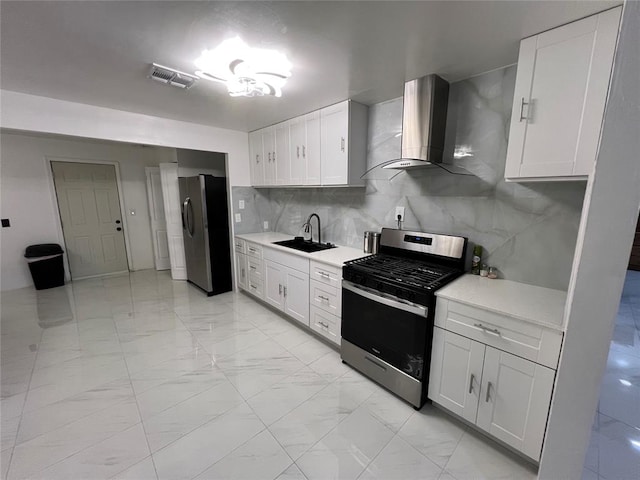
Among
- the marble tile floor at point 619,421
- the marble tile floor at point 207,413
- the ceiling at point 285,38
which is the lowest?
the marble tile floor at point 207,413

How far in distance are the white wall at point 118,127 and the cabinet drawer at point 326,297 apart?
2.17 metres

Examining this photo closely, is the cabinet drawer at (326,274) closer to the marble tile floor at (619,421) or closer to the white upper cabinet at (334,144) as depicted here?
the white upper cabinet at (334,144)

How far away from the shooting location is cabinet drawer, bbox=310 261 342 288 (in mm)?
2379

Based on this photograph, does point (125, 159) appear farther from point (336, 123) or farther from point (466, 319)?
point (466, 319)

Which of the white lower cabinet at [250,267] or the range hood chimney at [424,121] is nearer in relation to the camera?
the range hood chimney at [424,121]

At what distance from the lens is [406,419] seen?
179cm

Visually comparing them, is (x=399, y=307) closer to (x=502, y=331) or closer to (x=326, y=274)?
(x=502, y=331)

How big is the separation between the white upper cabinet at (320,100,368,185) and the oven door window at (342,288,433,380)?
46.1 inches

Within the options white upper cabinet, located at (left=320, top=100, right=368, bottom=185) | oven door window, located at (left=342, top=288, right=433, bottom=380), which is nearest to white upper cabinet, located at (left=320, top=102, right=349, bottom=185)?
white upper cabinet, located at (left=320, top=100, right=368, bottom=185)

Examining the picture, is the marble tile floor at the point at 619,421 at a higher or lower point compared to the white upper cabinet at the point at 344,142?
lower

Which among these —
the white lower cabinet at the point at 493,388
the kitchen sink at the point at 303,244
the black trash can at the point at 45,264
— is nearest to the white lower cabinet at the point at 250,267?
the kitchen sink at the point at 303,244

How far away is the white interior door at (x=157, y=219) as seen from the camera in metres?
4.93

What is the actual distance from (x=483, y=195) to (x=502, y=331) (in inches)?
40.9

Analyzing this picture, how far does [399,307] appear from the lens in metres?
1.83
